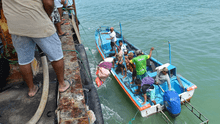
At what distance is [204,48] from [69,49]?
10.9m

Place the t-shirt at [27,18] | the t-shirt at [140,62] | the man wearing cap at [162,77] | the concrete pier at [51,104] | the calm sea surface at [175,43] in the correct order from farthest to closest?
the calm sea surface at [175,43] < the t-shirt at [140,62] < the man wearing cap at [162,77] < the concrete pier at [51,104] < the t-shirt at [27,18]

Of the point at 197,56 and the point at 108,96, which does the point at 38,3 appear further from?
the point at 197,56

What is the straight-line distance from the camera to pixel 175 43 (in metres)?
12.0

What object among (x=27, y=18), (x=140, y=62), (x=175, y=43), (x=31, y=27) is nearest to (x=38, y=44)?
(x=31, y=27)

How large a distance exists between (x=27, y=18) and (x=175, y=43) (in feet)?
40.1

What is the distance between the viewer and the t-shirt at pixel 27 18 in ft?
5.40

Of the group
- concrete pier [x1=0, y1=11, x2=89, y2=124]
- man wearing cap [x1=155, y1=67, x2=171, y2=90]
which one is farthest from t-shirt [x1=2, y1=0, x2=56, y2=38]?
man wearing cap [x1=155, y1=67, x2=171, y2=90]

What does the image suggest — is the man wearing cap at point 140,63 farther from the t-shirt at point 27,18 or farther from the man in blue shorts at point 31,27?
the t-shirt at point 27,18

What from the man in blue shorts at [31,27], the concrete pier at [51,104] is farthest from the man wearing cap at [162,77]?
the man in blue shorts at [31,27]

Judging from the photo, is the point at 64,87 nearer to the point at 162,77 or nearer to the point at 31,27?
the point at 31,27

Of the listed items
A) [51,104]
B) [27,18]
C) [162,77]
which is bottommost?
[162,77]

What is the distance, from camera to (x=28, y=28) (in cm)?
172

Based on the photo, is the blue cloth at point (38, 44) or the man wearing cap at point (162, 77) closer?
the blue cloth at point (38, 44)

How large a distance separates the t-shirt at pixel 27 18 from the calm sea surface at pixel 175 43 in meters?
5.40
